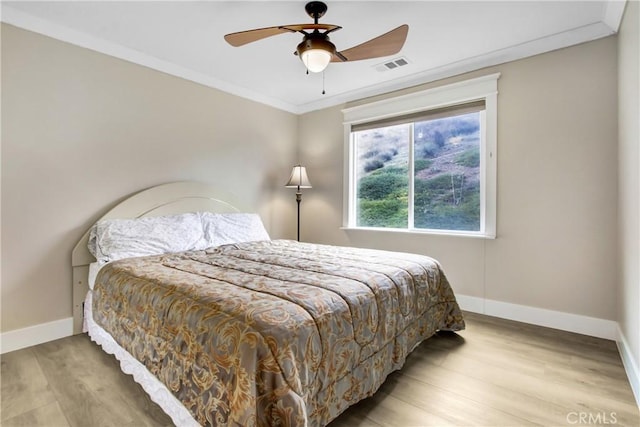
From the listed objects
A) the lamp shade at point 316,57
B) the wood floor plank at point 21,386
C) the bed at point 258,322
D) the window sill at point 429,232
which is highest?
the lamp shade at point 316,57

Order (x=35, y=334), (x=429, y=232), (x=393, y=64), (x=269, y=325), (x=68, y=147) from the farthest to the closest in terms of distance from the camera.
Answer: (x=429, y=232) → (x=393, y=64) → (x=68, y=147) → (x=35, y=334) → (x=269, y=325)

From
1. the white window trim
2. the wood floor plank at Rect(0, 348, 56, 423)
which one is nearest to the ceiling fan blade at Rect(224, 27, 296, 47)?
the white window trim

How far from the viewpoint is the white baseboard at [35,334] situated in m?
2.27

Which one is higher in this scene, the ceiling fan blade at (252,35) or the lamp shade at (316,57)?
the ceiling fan blade at (252,35)

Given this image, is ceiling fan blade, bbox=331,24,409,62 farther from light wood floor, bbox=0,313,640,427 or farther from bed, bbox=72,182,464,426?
light wood floor, bbox=0,313,640,427

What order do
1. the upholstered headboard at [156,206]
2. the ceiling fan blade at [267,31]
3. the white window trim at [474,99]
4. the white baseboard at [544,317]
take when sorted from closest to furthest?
the ceiling fan blade at [267,31], the white baseboard at [544,317], the upholstered headboard at [156,206], the white window trim at [474,99]

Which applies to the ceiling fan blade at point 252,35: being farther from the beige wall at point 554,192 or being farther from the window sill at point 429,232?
the window sill at point 429,232

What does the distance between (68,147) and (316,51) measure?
2.19m

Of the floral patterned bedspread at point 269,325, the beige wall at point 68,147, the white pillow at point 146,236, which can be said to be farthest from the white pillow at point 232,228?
the floral patterned bedspread at point 269,325

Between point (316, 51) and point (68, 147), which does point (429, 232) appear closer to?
point (316, 51)

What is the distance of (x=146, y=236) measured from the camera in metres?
2.62

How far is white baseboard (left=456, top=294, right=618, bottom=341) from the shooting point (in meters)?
2.47

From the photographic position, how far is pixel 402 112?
3588 mm

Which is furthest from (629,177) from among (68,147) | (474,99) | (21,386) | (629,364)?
(68,147)
